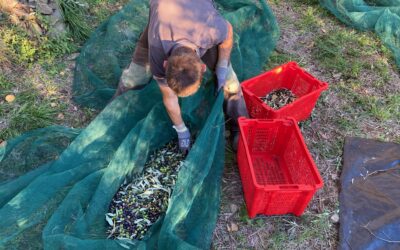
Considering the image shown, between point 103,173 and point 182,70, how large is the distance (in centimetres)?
102

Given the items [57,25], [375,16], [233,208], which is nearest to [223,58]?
[233,208]

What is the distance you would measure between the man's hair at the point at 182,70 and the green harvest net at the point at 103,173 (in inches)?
21.6

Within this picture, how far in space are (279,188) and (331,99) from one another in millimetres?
1660

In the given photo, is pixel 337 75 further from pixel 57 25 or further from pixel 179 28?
pixel 57 25

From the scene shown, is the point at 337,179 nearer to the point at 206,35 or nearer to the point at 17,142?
the point at 206,35

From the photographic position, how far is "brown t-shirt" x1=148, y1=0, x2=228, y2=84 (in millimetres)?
2307

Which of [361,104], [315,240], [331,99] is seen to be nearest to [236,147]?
[315,240]

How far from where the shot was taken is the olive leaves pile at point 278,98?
3.29m

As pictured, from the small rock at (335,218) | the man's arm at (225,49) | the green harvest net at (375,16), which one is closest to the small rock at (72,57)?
the man's arm at (225,49)

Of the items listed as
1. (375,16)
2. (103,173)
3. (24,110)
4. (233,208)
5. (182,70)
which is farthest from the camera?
(375,16)

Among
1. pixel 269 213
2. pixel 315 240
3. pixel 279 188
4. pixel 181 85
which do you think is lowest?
pixel 315 240

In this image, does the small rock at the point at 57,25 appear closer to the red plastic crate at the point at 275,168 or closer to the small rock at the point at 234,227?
the red plastic crate at the point at 275,168

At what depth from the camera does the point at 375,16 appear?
4207 millimetres

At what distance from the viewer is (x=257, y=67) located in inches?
143
